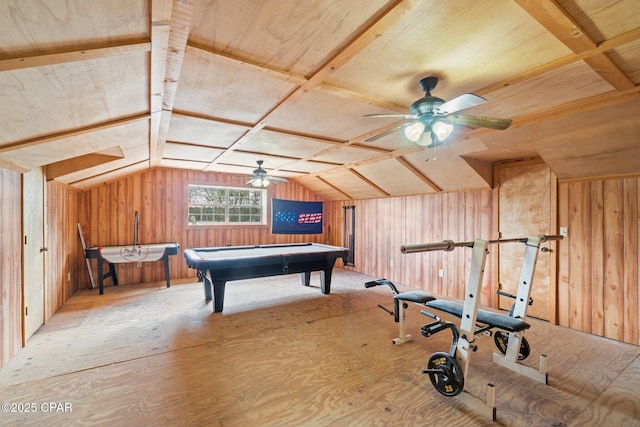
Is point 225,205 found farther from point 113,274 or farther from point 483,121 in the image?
point 483,121

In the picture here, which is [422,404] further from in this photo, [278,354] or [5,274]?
[5,274]

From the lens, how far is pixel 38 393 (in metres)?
2.03

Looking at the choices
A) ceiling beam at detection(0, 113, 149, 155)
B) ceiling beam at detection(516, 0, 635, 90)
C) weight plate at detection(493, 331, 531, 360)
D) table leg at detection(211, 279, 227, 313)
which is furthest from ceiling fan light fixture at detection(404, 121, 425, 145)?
table leg at detection(211, 279, 227, 313)

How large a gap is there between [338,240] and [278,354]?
4.66 metres

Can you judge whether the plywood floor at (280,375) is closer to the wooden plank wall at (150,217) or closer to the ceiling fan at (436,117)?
the wooden plank wall at (150,217)

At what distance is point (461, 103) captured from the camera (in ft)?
5.96

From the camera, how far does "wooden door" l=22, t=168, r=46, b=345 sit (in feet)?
Answer: 9.08

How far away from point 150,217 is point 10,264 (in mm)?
3186

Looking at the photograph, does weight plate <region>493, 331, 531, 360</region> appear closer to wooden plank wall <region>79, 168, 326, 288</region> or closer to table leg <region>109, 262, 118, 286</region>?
wooden plank wall <region>79, 168, 326, 288</region>

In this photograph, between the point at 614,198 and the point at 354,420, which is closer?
the point at 354,420

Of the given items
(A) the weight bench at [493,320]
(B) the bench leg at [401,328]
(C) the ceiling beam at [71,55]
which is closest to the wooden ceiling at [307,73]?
(C) the ceiling beam at [71,55]

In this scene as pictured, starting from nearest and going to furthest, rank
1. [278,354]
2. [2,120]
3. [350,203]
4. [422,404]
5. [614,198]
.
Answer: [2,120] → [422,404] → [278,354] → [614,198] → [350,203]

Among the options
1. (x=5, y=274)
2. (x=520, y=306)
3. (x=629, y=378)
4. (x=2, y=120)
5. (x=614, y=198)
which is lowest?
(x=629, y=378)

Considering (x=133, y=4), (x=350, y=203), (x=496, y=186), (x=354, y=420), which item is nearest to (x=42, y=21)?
(x=133, y=4)
